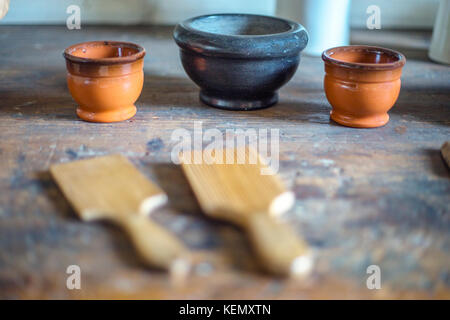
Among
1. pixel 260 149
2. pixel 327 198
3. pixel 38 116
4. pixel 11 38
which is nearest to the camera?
pixel 327 198

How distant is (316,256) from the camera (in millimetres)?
514

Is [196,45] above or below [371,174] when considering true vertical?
above

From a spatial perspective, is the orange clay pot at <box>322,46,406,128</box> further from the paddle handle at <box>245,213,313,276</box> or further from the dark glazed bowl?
the paddle handle at <box>245,213,313,276</box>

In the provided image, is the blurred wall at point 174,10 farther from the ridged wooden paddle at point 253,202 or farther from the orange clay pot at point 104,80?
the ridged wooden paddle at point 253,202

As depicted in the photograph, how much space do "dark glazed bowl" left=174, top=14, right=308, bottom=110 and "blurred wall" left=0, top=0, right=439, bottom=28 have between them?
78 centimetres

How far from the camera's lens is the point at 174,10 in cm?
169

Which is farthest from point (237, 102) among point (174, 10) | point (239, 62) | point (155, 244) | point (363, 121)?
point (174, 10)

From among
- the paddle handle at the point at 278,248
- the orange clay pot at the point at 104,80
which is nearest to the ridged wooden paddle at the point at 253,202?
the paddle handle at the point at 278,248

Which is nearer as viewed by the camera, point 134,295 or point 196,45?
→ point 134,295

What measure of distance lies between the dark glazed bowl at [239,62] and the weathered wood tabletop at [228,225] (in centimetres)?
3

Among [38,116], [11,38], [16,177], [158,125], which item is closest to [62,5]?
[11,38]

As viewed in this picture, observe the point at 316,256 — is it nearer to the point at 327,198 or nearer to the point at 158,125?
the point at 327,198

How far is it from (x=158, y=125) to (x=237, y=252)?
1.31 ft

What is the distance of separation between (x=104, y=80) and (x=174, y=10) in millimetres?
984
